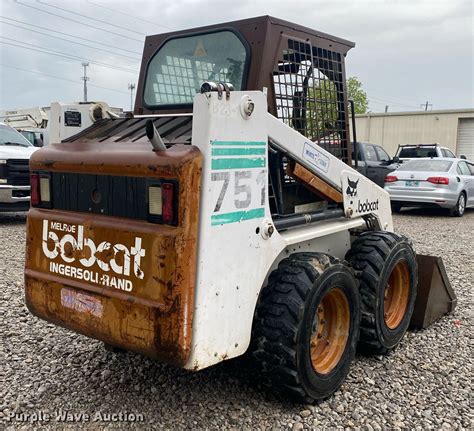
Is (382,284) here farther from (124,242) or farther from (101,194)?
(101,194)

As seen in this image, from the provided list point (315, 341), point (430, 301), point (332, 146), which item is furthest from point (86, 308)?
point (430, 301)

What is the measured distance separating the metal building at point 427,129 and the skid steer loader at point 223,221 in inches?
1129

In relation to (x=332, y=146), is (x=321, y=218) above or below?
below

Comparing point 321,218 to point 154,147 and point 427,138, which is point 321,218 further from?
point 427,138

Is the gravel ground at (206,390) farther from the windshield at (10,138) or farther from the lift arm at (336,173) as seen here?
the windshield at (10,138)

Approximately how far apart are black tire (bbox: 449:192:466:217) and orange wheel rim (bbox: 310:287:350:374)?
406 inches

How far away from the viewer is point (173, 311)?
2648 mm

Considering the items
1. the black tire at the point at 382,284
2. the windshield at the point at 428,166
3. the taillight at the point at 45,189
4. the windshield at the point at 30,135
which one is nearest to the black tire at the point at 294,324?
the black tire at the point at 382,284

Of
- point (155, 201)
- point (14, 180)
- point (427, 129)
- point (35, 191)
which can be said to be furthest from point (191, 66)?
point (427, 129)

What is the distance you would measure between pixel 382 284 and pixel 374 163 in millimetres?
11126

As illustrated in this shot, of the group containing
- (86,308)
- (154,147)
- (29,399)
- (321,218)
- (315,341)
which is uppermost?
(154,147)

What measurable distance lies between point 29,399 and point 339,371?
195cm

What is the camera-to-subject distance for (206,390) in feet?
11.3

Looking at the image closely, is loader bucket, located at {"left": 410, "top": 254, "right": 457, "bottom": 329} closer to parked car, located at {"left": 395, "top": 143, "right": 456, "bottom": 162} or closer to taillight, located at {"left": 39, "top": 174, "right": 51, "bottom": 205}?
taillight, located at {"left": 39, "top": 174, "right": 51, "bottom": 205}
